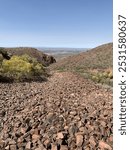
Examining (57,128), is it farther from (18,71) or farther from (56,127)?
(18,71)

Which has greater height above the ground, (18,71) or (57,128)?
(18,71)

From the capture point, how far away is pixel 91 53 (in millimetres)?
60625

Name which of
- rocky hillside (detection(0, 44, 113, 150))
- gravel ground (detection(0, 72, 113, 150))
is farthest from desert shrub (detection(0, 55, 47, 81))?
gravel ground (detection(0, 72, 113, 150))

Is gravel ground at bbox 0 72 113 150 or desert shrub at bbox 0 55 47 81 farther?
desert shrub at bbox 0 55 47 81

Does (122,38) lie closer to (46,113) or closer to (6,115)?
(46,113)

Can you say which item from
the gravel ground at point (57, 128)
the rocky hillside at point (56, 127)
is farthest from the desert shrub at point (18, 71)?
the gravel ground at point (57, 128)

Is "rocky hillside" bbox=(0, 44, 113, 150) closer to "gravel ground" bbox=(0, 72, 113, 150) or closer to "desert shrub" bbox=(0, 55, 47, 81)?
"gravel ground" bbox=(0, 72, 113, 150)

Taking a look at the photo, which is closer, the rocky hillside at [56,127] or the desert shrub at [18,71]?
the rocky hillside at [56,127]

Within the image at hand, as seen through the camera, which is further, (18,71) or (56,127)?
(18,71)

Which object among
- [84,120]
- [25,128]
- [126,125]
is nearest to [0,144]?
[25,128]

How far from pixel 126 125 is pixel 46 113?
5152 mm

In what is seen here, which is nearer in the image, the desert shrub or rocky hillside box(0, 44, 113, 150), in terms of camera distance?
rocky hillside box(0, 44, 113, 150)

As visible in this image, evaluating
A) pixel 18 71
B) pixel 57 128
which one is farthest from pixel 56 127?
pixel 18 71

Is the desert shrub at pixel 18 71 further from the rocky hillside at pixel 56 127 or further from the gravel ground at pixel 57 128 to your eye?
the gravel ground at pixel 57 128
